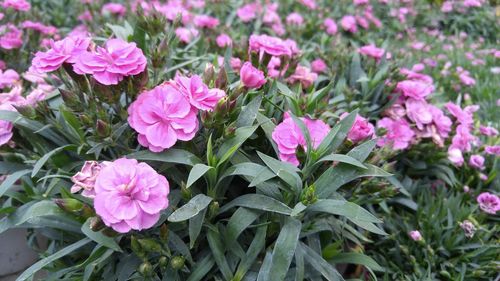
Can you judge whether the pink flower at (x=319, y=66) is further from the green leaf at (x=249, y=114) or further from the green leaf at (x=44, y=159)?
the green leaf at (x=44, y=159)

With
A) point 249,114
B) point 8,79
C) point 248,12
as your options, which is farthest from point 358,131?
point 248,12

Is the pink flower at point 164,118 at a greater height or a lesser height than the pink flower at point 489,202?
greater

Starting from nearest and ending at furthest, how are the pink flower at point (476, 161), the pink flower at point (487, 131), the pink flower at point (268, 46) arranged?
the pink flower at point (268, 46)
the pink flower at point (476, 161)
the pink flower at point (487, 131)

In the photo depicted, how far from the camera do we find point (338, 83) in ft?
7.24

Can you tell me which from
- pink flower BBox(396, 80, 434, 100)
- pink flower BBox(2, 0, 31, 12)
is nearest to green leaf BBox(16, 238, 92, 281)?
pink flower BBox(396, 80, 434, 100)

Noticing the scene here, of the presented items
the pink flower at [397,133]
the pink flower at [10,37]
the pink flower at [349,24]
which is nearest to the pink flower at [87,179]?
the pink flower at [397,133]

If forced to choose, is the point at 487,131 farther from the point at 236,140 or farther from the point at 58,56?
the point at 58,56

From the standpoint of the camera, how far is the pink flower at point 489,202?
6.14 feet

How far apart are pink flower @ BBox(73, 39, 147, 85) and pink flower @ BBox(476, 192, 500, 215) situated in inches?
57.8

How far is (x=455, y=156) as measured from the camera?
1.98 metres

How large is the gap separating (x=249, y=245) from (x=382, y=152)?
565mm

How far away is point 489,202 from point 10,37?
229 cm

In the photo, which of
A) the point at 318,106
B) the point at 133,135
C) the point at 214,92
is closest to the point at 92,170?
the point at 133,135

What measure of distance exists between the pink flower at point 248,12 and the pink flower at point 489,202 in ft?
6.38
